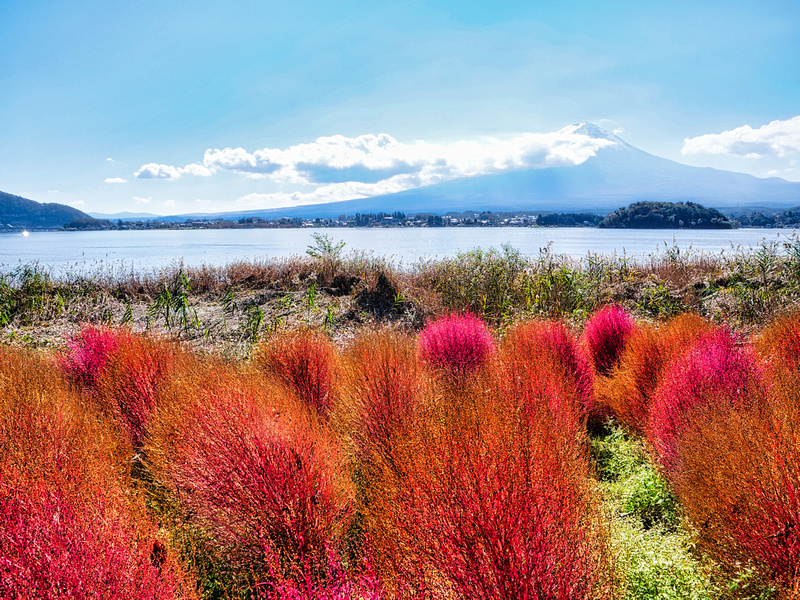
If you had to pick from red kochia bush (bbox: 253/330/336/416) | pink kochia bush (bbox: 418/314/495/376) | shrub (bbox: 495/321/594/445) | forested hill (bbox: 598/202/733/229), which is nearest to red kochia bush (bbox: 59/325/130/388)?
red kochia bush (bbox: 253/330/336/416)

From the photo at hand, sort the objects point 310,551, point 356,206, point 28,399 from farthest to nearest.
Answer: point 356,206 < point 28,399 < point 310,551

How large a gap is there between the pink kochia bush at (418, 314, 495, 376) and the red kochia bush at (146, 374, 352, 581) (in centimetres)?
250

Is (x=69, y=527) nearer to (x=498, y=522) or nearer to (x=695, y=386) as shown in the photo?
(x=498, y=522)

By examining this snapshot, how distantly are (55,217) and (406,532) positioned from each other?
7898cm

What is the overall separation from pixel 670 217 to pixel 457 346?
165 feet

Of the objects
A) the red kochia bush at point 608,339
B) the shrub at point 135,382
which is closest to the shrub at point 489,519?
the shrub at point 135,382

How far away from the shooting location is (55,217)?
63.0 meters

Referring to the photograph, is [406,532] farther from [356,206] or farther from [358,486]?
[356,206]

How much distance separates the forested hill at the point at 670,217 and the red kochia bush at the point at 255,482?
52815 millimetres

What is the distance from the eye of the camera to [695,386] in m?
4.25

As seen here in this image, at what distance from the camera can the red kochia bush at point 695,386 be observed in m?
3.99

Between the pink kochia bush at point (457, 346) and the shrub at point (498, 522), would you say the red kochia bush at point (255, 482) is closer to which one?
the shrub at point (498, 522)

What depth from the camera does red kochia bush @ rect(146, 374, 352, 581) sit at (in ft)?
8.99

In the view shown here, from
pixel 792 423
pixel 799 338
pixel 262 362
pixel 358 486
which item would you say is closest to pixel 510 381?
pixel 358 486
